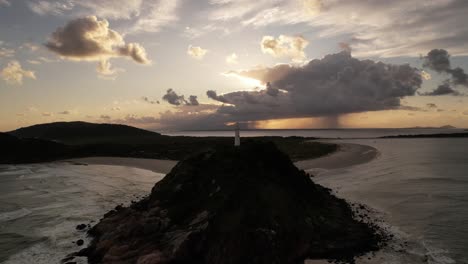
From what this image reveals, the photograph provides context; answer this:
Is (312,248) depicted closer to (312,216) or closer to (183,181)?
(312,216)

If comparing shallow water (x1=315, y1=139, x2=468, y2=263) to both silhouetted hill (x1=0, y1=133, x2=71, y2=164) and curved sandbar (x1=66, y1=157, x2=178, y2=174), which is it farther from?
silhouetted hill (x1=0, y1=133, x2=71, y2=164)

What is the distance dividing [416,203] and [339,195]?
578 centimetres

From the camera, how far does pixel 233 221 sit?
14.2 m

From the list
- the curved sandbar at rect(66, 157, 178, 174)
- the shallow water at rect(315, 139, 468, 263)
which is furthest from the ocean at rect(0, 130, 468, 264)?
the curved sandbar at rect(66, 157, 178, 174)

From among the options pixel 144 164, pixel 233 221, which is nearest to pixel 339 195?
pixel 233 221

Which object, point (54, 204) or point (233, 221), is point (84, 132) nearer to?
point (54, 204)

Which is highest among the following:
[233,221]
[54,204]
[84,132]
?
[84,132]

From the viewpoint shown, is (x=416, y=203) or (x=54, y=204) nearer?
(x=416, y=203)

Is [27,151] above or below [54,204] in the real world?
above

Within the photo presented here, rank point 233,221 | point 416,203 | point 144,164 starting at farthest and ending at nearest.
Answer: point 144,164
point 416,203
point 233,221

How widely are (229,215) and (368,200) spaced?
52.2 feet

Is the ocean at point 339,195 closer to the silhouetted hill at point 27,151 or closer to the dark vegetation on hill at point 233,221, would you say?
the dark vegetation on hill at point 233,221

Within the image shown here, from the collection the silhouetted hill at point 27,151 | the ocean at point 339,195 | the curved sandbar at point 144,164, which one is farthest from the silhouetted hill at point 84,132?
the ocean at point 339,195

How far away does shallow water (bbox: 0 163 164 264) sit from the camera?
1732cm
